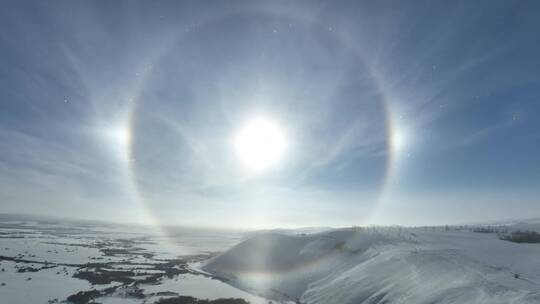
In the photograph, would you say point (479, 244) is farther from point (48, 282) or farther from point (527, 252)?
point (48, 282)

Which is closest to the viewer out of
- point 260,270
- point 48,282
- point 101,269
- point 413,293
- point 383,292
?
point 413,293

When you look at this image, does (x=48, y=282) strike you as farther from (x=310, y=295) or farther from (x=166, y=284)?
(x=310, y=295)

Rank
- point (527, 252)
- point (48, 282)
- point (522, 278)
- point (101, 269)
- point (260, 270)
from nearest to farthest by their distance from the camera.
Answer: point (522, 278) < point (527, 252) < point (48, 282) < point (260, 270) < point (101, 269)

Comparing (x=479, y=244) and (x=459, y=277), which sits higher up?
(x=479, y=244)

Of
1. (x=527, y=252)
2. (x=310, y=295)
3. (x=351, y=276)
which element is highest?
(x=527, y=252)

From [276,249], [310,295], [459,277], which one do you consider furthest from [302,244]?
[459,277]

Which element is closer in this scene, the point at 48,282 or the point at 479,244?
the point at 479,244
